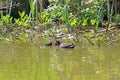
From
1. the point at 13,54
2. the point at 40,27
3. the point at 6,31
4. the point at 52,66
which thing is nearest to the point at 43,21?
the point at 40,27

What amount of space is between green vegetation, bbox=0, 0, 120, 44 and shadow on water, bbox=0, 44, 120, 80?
1.04 m

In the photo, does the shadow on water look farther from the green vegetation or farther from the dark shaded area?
the dark shaded area

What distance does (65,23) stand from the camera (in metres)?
8.25

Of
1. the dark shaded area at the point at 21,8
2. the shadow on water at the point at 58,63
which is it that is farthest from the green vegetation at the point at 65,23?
the dark shaded area at the point at 21,8

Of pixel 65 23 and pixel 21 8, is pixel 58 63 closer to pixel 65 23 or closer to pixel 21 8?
pixel 65 23

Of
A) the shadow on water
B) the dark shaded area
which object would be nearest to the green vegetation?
the shadow on water

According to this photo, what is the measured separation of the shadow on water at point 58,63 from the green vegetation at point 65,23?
3.40 ft

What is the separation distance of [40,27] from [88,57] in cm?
308

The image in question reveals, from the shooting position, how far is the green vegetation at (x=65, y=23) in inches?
292

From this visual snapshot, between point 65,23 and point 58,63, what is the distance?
134 inches

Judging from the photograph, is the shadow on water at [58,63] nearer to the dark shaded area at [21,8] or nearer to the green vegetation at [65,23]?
the green vegetation at [65,23]

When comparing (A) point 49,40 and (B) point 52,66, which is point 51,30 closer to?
(A) point 49,40

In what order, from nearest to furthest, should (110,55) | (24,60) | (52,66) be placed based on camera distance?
(52,66)
(24,60)
(110,55)

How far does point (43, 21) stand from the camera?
8391 millimetres
